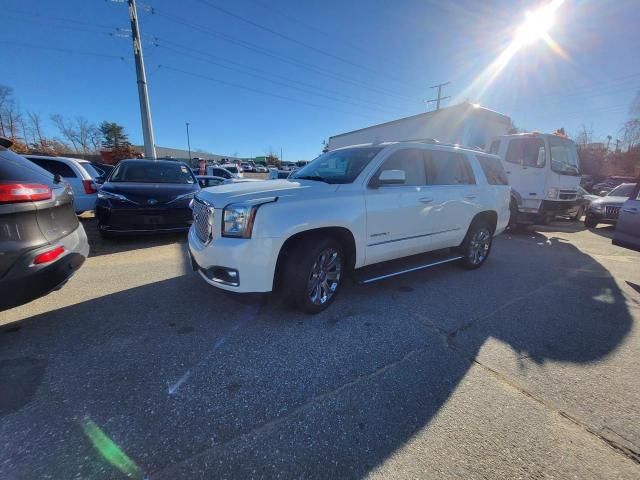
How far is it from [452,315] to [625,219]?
440 centimetres

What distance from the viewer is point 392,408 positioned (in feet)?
6.82

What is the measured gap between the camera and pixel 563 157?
848 cm

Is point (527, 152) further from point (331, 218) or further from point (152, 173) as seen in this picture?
point (152, 173)

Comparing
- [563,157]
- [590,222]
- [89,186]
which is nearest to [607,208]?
[590,222]

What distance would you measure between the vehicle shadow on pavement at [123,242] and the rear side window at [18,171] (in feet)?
9.75

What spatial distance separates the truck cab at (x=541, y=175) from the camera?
26.7ft

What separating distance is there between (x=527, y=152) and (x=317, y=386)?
30.4 ft

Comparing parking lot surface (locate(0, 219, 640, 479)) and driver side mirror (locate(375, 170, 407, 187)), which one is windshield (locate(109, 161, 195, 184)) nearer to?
parking lot surface (locate(0, 219, 640, 479))

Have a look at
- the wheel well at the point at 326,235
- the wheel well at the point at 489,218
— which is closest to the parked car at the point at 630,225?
the wheel well at the point at 489,218

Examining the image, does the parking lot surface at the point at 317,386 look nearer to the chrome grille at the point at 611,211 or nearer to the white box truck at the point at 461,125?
the chrome grille at the point at 611,211

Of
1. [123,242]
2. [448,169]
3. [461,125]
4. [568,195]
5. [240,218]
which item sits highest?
[461,125]

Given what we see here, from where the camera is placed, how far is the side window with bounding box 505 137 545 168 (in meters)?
8.24

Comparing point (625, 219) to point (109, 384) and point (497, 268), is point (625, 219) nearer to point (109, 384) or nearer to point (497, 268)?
point (497, 268)

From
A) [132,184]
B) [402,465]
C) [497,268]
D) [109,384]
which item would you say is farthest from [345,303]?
[132,184]
